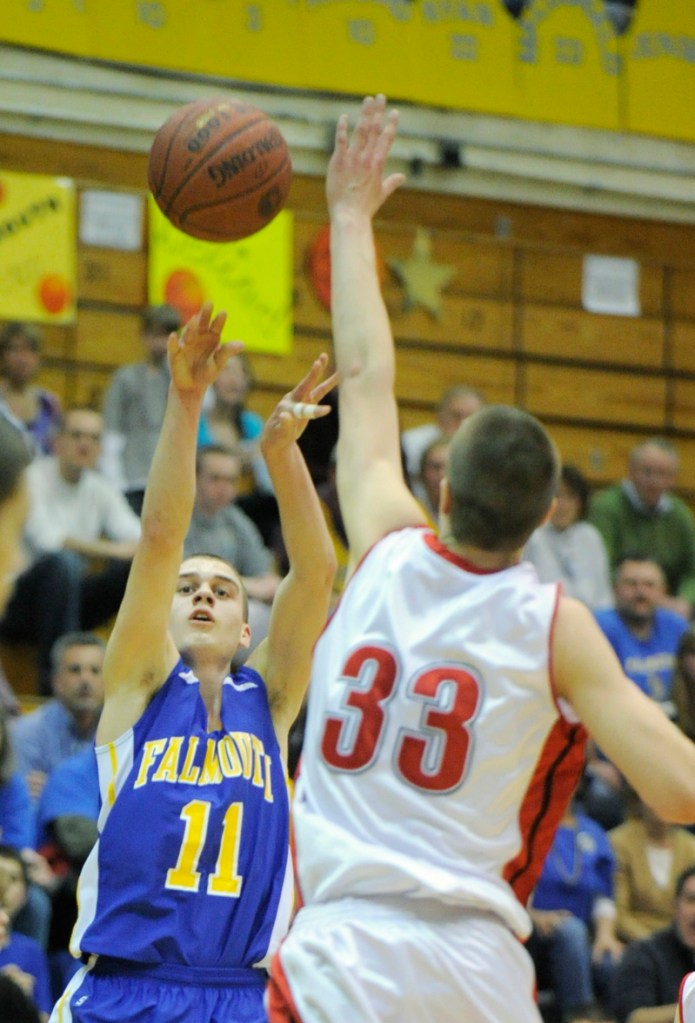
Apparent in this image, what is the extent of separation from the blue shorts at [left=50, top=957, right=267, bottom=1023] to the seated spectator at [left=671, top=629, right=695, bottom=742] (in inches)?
174

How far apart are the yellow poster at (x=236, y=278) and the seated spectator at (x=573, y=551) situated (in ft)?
7.76

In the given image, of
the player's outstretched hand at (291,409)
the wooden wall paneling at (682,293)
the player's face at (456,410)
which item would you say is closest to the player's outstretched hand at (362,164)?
the player's outstretched hand at (291,409)

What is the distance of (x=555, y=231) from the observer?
41.3 ft

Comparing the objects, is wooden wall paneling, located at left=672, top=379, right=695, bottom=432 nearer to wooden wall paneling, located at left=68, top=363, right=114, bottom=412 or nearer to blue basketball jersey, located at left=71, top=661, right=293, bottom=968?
wooden wall paneling, located at left=68, top=363, right=114, bottom=412

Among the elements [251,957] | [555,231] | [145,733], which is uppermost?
[555,231]

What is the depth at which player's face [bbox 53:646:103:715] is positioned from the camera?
727cm

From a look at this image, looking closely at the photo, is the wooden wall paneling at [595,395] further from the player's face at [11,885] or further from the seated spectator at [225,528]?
the player's face at [11,885]

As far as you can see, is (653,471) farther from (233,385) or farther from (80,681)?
(80,681)

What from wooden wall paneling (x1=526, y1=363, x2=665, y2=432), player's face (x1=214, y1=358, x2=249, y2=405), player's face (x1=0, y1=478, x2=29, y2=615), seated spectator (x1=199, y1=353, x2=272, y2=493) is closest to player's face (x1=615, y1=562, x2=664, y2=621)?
seated spectator (x1=199, y1=353, x2=272, y2=493)

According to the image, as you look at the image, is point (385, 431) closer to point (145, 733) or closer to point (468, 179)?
point (145, 733)

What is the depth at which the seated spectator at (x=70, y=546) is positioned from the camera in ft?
27.3

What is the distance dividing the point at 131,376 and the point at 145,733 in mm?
5257

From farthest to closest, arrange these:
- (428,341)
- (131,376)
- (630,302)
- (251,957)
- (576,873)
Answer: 1. (630,302)
2. (428,341)
3. (131,376)
4. (576,873)
5. (251,957)

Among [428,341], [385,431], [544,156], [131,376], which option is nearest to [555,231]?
[544,156]
